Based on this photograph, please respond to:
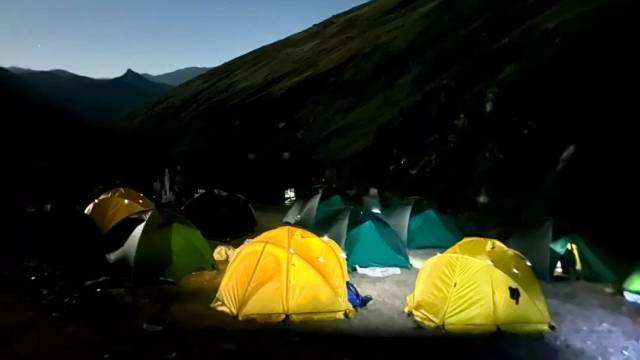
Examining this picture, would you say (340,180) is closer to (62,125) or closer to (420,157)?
(420,157)

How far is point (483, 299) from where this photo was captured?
12.7 meters

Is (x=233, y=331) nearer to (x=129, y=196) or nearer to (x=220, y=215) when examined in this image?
(x=220, y=215)

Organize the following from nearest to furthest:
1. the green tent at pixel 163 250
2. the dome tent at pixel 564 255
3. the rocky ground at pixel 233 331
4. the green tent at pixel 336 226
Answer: the rocky ground at pixel 233 331 < the green tent at pixel 163 250 < the dome tent at pixel 564 255 < the green tent at pixel 336 226

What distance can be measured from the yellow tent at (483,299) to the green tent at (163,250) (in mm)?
7427

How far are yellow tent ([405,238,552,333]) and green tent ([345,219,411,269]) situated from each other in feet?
15.7

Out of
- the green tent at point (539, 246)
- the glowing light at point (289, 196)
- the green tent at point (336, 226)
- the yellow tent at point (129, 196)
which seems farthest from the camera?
the glowing light at point (289, 196)

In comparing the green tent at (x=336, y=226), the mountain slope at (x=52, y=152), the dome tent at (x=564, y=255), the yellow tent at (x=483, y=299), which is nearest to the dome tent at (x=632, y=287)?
the dome tent at (x=564, y=255)

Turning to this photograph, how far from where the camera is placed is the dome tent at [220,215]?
950 inches

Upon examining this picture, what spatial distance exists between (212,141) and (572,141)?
163ft

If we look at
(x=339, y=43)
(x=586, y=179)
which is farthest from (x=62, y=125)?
(x=586, y=179)

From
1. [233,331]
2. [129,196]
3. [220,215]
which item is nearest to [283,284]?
[233,331]

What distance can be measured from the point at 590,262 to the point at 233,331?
1146cm

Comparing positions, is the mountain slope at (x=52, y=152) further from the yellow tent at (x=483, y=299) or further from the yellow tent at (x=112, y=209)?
the yellow tent at (x=483, y=299)

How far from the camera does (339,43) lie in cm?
9069
